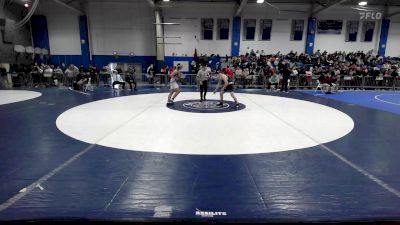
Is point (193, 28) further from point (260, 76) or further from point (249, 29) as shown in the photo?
point (260, 76)

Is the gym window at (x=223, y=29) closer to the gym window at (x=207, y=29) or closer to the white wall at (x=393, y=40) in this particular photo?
the gym window at (x=207, y=29)

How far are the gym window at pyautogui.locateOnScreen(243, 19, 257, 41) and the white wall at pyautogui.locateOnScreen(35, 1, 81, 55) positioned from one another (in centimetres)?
1475

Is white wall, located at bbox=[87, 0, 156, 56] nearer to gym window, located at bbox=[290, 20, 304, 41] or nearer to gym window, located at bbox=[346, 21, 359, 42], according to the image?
gym window, located at bbox=[290, 20, 304, 41]

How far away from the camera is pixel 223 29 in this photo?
884 inches

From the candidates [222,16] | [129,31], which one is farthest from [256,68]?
[129,31]

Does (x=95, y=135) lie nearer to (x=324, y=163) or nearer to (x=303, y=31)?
(x=324, y=163)

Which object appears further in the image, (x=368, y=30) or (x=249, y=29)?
(x=368, y=30)

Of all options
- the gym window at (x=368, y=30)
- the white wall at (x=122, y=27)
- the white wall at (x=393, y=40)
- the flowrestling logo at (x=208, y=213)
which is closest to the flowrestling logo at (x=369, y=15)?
the gym window at (x=368, y=30)

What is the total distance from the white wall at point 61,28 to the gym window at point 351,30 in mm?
23817

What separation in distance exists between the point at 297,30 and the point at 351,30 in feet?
15.6

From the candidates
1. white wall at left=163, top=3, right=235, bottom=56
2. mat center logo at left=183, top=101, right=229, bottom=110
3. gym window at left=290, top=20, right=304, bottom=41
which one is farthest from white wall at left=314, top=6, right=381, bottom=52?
mat center logo at left=183, top=101, right=229, bottom=110

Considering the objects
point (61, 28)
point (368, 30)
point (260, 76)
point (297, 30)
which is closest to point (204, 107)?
point (260, 76)

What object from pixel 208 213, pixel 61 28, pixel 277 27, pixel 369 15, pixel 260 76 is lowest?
pixel 208 213

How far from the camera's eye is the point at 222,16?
2223 cm
